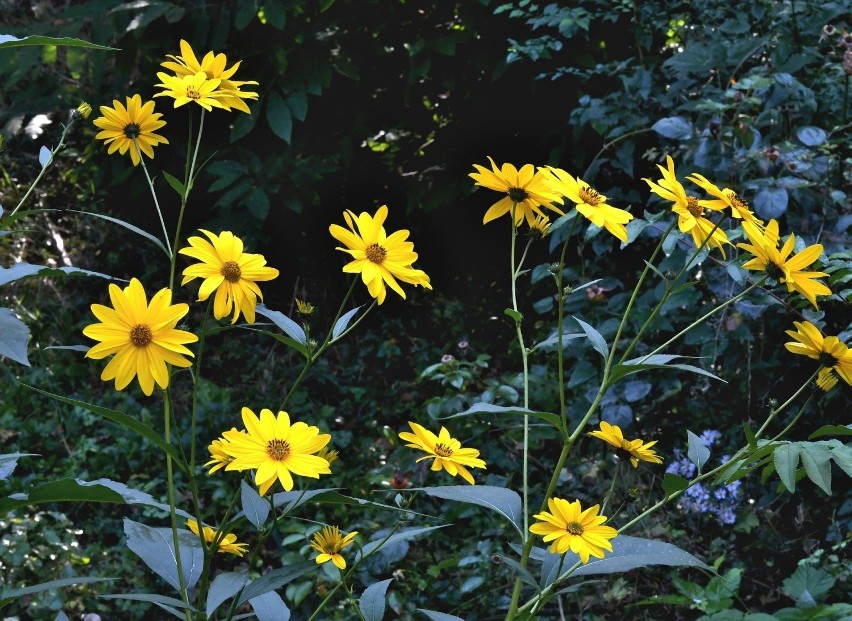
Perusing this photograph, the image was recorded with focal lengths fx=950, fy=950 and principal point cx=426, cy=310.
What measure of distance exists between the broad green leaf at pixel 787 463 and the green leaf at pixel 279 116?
244cm

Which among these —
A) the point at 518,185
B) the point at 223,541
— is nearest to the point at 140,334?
the point at 223,541

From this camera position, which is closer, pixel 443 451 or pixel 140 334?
pixel 140 334

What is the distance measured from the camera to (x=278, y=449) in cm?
85

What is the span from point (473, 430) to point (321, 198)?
58.7 inches

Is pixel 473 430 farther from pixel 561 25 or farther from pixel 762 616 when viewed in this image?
pixel 561 25

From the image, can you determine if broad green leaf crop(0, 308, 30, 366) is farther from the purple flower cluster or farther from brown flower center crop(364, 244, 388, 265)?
the purple flower cluster

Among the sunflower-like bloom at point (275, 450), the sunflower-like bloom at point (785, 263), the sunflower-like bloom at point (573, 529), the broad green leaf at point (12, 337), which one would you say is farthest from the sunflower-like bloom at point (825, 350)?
the broad green leaf at point (12, 337)

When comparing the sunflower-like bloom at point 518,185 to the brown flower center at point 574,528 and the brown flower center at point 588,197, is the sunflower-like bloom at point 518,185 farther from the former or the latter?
the brown flower center at point 574,528

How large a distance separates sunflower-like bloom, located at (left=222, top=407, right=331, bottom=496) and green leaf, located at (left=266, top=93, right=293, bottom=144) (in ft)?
7.78

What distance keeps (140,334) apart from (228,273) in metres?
0.11

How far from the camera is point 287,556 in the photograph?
2.26m

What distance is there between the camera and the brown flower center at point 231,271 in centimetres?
89

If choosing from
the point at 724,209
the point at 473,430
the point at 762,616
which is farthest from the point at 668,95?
the point at 724,209

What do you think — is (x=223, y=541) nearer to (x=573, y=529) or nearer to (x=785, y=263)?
(x=573, y=529)
